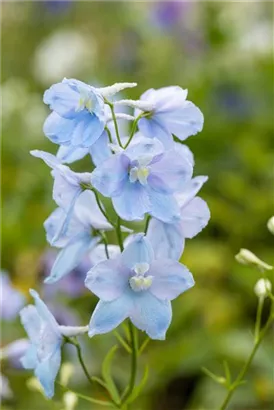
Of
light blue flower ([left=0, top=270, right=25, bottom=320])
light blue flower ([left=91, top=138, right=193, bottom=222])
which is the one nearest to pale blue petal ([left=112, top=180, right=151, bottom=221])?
light blue flower ([left=91, top=138, right=193, bottom=222])

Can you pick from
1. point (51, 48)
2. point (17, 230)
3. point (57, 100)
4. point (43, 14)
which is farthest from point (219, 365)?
point (43, 14)

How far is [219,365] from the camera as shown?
1876mm

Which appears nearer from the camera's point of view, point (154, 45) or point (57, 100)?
point (57, 100)

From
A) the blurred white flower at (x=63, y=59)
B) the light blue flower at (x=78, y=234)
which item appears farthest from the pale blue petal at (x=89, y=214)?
the blurred white flower at (x=63, y=59)

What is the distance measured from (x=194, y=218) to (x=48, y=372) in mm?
240

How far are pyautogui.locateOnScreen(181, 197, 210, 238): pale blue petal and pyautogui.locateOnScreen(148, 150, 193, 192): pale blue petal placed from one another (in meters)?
0.06

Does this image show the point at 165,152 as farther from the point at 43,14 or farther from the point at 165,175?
the point at 43,14

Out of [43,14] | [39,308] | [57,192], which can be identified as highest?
[57,192]

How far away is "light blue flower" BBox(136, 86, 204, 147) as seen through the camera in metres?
0.95

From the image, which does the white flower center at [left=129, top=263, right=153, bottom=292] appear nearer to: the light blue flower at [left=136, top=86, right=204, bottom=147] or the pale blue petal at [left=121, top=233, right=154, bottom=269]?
the pale blue petal at [left=121, top=233, right=154, bottom=269]

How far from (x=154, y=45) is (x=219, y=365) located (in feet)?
6.37

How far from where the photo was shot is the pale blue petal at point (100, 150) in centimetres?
92

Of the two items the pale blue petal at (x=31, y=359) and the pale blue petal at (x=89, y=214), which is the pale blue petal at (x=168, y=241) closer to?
the pale blue petal at (x=89, y=214)

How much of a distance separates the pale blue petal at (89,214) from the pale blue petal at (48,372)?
16 cm
